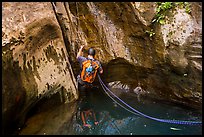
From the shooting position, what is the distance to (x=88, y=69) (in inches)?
255

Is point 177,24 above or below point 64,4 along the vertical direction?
below

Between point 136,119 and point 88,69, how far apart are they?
186 centimetres

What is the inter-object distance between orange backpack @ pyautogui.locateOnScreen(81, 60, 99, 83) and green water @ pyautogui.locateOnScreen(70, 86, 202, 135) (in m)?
0.94

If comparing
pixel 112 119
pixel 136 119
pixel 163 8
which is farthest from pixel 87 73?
pixel 163 8

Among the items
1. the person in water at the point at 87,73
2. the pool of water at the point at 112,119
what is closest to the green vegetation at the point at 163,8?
the person in water at the point at 87,73

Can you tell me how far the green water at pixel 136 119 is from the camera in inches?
232

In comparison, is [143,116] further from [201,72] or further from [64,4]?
[64,4]

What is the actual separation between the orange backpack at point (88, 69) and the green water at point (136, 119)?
3.07ft

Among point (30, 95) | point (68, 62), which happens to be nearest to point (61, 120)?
point (30, 95)

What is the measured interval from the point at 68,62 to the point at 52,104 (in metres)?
1.31

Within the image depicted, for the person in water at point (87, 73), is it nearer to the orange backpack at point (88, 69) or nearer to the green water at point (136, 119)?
the orange backpack at point (88, 69)

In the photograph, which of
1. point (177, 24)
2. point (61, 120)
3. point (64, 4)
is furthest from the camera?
point (64, 4)

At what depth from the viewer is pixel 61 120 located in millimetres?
6309

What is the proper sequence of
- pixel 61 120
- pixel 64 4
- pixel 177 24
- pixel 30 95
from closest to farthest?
pixel 30 95 < pixel 177 24 < pixel 61 120 < pixel 64 4
